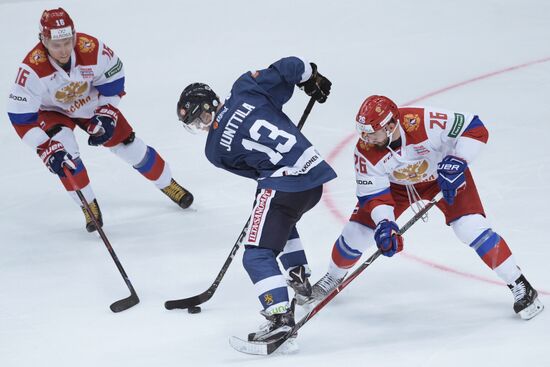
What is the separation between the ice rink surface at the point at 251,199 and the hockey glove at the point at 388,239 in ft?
1.21

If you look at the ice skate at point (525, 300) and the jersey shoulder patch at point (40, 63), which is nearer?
the ice skate at point (525, 300)

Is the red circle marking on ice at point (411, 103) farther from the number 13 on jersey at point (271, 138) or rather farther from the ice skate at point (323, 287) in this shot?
the number 13 on jersey at point (271, 138)

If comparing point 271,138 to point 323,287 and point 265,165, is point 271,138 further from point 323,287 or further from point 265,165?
point 323,287

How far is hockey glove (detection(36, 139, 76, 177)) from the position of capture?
4.76 m

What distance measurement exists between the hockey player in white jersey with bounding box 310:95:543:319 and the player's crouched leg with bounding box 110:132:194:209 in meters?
1.62

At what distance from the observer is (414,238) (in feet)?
15.6

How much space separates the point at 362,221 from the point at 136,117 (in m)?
2.89

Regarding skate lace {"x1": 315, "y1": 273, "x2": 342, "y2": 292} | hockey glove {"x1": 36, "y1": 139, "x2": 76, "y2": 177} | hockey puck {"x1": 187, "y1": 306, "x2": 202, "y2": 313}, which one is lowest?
hockey puck {"x1": 187, "y1": 306, "x2": 202, "y2": 313}

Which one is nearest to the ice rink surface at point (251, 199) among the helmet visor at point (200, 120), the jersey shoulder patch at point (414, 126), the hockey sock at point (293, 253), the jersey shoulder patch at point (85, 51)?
the hockey sock at point (293, 253)

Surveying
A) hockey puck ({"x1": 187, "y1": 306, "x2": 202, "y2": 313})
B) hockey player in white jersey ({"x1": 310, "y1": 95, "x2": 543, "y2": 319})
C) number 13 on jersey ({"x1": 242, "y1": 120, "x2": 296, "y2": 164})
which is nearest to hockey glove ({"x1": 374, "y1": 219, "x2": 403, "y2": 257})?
hockey player in white jersey ({"x1": 310, "y1": 95, "x2": 543, "y2": 319})

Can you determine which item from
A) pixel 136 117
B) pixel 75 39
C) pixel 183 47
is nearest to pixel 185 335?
pixel 75 39

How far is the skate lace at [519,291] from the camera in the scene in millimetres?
3807

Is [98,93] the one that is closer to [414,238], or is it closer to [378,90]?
[414,238]

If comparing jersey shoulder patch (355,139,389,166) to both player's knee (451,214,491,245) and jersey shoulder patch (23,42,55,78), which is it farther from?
jersey shoulder patch (23,42,55,78)
